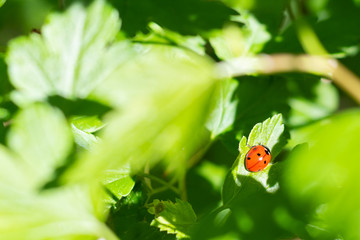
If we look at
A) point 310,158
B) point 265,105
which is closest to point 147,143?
point 310,158

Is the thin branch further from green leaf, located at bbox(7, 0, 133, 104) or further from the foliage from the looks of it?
green leaf, located at bbox(7, 0, 133, 104)

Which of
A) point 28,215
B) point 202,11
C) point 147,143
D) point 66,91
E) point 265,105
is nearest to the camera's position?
point 147,143

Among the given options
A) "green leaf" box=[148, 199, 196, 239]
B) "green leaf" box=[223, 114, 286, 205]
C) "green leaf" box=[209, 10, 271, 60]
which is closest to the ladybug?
"green leaf" box=[223, 114, 286, 205]

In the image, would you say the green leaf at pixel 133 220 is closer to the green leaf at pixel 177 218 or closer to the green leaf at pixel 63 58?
the green leaf at pixel 177 218

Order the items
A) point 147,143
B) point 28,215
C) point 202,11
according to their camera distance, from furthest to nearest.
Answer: point 202,11 → point 28,215 → point 147,143

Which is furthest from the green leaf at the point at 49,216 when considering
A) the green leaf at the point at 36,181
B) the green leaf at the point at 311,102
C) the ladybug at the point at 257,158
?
the green leaf at the point at 311,102

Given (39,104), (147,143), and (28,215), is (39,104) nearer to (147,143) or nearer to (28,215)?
(28,215)
